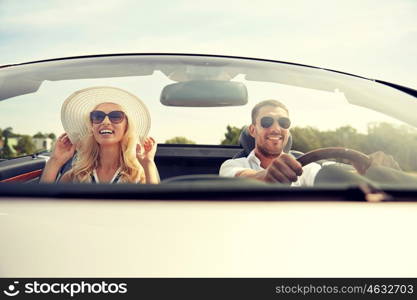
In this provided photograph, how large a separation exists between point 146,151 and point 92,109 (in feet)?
0.86

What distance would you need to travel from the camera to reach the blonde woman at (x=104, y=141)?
2.13 meters

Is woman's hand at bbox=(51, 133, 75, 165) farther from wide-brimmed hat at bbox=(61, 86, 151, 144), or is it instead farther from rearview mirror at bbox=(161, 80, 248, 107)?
rearview mirror at bbox=(161, 80, 248, 107)

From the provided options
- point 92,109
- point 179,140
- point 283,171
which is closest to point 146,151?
point 92,109

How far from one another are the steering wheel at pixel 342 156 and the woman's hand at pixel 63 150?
0.87m

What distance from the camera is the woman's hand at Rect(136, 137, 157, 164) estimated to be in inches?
86.7

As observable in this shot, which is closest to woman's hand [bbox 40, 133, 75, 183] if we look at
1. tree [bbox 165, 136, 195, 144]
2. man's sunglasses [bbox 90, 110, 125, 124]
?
man's sunglasses [bbox 90, 110, 125, 124]

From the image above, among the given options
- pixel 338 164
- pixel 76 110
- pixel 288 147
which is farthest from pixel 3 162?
pixel 338 164

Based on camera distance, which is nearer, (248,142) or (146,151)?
(146,151)

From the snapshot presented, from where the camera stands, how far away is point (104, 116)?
2.16m

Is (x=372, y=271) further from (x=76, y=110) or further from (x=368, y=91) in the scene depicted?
(x=76, y=110)

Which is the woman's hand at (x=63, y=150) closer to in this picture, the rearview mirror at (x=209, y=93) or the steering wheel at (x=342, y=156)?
the rearview mirror at (x=209, y=93)

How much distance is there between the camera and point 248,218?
150 cm

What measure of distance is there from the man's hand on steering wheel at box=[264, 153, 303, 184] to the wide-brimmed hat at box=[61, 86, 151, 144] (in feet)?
1.86

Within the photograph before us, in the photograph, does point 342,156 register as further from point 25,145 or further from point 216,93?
point 25,145
